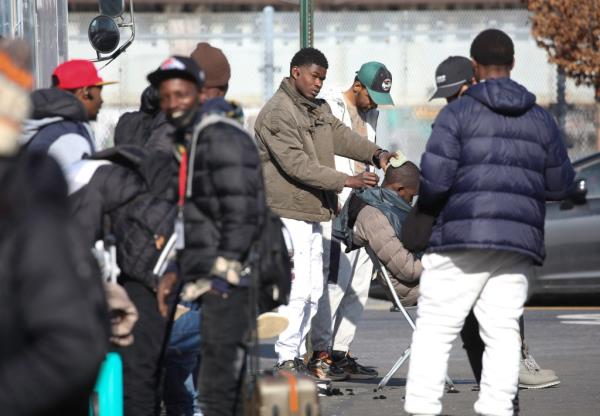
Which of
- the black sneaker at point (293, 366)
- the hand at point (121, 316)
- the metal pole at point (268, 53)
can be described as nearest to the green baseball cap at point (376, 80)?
the black sneaker at point (293, 366)

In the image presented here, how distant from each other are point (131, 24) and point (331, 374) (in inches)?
125

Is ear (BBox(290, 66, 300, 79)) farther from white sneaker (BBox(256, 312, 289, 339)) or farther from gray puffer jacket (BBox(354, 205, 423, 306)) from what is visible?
white sneaker (BBox(256, 312, 289, 339))

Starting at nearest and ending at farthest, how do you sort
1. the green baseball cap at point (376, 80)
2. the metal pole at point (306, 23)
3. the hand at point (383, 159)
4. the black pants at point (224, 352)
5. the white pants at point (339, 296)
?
the black pants at point (224, 352)
the hand at point (383, 159)
the white pants at point (339, 296)
the green baseball cap at point (376, 80)
the metal pole at point (306, 23)

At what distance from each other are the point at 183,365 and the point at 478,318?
4.62ft

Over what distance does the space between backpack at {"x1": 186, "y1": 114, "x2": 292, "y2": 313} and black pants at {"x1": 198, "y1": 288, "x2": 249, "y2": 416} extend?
108 mm

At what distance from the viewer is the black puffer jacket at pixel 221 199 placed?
544 centimetres

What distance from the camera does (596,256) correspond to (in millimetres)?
13836

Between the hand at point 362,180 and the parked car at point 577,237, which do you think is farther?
the parked car at point 577,237

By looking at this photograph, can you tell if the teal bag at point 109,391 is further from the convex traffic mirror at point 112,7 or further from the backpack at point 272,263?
the convex traffic mirror at point 112,7

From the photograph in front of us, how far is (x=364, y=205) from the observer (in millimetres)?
8859

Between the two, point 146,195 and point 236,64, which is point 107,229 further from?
point 236,64

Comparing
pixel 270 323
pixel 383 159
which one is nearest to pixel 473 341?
pixel 270 323

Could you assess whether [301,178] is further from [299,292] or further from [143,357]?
[143,357]

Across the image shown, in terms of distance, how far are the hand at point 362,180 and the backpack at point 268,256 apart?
2975mm
